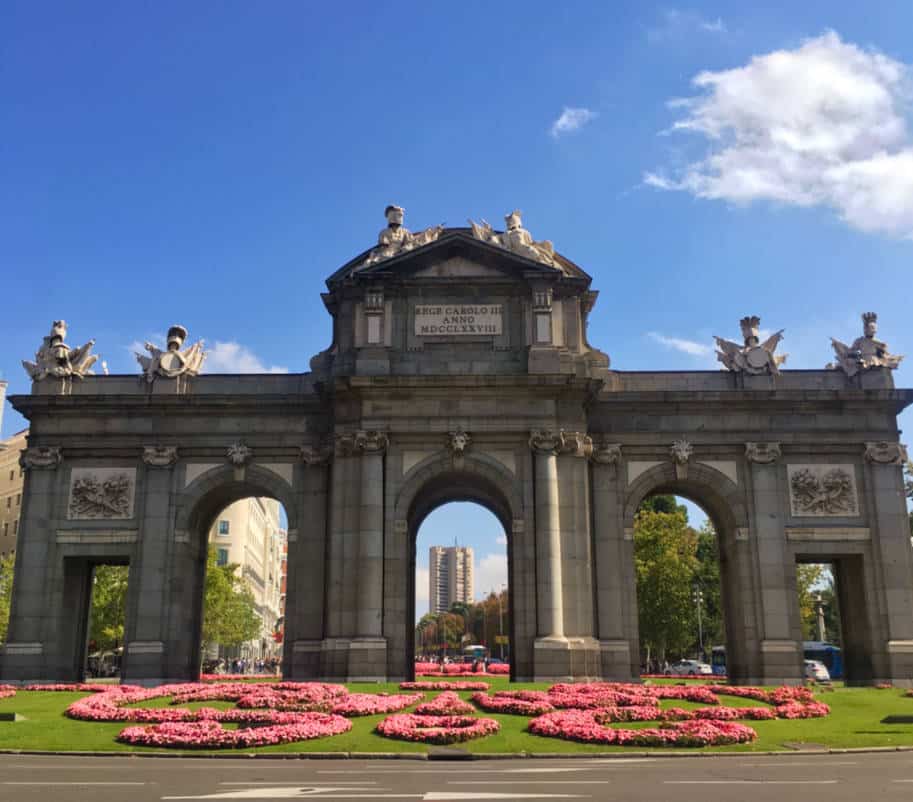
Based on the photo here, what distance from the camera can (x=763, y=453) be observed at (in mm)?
46000

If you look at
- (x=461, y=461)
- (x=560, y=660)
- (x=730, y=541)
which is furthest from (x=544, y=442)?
(x=730, y=541)

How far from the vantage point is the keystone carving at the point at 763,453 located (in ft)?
151

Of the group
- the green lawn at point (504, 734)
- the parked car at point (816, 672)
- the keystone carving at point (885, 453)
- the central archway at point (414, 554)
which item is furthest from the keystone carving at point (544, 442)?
the parked car at point (816, 672)

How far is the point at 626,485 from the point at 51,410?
91.2ft

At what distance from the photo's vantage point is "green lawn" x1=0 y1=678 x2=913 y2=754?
25.2 m

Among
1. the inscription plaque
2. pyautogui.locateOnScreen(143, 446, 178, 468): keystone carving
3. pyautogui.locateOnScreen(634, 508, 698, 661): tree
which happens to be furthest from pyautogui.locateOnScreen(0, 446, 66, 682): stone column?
pyautogui.locateOnScreen(634, 508, 698, 661): tree

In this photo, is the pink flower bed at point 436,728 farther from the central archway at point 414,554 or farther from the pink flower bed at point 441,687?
the central archway at point 414,554

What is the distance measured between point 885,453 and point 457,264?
Result: 22.2 metres

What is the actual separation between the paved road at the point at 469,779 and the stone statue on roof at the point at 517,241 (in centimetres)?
2737

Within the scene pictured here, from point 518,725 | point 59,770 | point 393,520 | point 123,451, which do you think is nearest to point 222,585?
point 123,451

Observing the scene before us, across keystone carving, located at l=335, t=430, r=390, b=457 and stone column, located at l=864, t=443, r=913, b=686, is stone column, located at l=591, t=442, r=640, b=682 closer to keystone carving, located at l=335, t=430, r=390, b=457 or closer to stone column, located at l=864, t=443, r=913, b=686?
keystone carving, located at l=335, t=430, r=390, b=457

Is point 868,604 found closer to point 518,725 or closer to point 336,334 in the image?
point 518,725

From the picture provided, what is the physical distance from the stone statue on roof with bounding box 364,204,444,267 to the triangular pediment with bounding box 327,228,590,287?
74 cm

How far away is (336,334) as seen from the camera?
155 feet
